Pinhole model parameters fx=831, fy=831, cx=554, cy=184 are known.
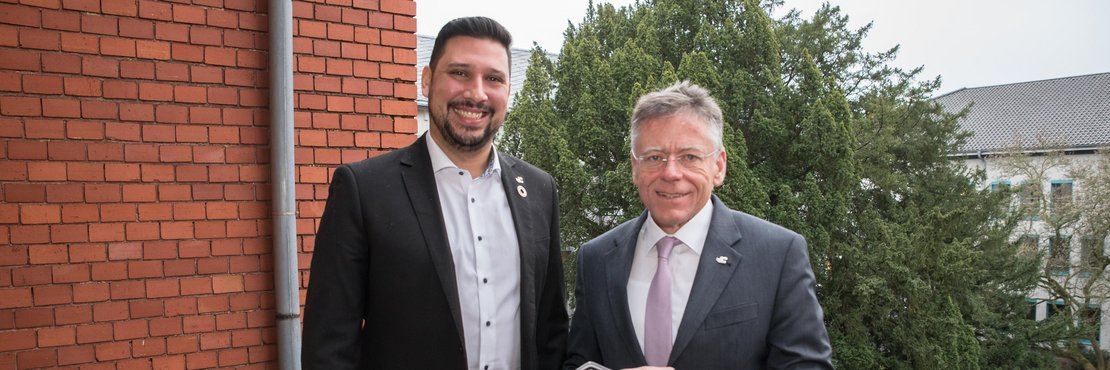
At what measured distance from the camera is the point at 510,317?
7.97ft

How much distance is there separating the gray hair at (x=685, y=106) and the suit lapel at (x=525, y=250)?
466 mm

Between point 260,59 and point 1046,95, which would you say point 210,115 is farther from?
point 1046,95

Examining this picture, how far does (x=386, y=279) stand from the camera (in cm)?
231

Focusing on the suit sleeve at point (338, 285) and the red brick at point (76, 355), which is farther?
the red brick at point (76, 355)

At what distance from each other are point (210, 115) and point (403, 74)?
977 mm

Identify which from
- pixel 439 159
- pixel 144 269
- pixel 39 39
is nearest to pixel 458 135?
pixel 439 159

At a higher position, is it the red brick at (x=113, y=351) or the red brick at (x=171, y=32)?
the red brick at (x=171, y=32)

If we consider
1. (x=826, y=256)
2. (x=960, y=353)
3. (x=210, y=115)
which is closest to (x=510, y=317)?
(x=210, y=115)

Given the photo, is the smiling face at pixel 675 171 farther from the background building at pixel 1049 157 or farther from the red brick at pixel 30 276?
the background building at pixel 1049 157

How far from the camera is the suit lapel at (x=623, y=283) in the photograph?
88.4 inches

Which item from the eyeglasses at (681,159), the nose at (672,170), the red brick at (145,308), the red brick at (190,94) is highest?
the red brick at (190,94)

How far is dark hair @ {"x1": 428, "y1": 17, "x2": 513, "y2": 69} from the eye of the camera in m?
2.42

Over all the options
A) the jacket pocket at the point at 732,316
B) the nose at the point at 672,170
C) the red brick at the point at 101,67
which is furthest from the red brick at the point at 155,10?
the jacket pocket at the point at 732,316

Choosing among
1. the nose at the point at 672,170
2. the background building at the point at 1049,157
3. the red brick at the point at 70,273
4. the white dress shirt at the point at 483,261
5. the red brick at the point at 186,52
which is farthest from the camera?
the background building at the point at 1049,157
